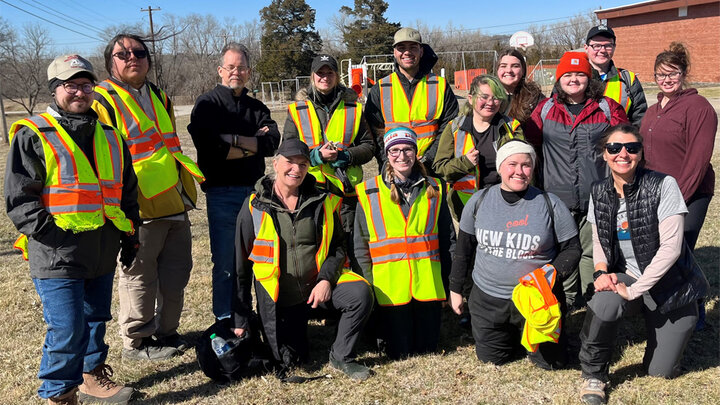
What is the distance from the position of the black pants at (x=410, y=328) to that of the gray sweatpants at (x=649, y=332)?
3.53 ft

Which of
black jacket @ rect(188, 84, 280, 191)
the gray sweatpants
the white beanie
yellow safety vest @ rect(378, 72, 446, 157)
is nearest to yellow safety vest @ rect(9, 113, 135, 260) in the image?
black jacket @ rect(188, 84, 280, 191)

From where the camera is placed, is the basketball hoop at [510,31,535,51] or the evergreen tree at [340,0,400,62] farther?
the evergreen tree at [340,0,400,62]

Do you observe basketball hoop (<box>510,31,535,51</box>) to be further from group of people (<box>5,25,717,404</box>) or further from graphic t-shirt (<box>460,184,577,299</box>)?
graphic t-shirt (<box>460,184,577,299</box>)

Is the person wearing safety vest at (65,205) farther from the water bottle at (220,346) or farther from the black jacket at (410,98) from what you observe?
the black jacket at (410,98)

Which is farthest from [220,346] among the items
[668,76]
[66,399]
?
[668,76]

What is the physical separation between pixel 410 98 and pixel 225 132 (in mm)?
1571

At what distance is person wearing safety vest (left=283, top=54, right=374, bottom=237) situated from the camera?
4.54 m

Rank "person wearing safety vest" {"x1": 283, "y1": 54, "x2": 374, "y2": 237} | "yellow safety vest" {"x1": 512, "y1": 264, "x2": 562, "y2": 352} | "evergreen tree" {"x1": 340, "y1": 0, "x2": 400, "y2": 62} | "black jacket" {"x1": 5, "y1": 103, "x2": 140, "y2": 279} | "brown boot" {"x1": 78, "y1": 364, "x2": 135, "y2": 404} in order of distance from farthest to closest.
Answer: "evergreen tree" {"x1": 340, "y1": 0, "x2": 400, "y2": 62} < "person wearing safety vest" {"x1": 283, "y1": 54, "x2": 374, "y2": 237} < "brown boot" {"x1": 78, "y1": 364, "x2": 135, "y2": 404} < "yellow safety vest" {"x1": 512, "y1": 264, "x2": 562, "y2": 352} < "black jacket" {"x1": 5, "y1": 103, "x2": 140, "y2": 279}

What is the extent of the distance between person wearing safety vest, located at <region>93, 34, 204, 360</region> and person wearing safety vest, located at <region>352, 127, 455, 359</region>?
4.28 feet

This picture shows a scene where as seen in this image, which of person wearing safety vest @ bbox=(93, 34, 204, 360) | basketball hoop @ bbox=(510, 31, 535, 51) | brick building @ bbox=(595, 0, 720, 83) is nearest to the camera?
person wearing safety vest @ bbox=(93, 34, 204, 360)

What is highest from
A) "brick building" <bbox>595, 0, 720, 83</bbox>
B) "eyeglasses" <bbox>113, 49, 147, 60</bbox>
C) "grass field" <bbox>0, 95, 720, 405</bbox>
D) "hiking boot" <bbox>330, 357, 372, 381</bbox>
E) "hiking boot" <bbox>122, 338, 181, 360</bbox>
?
"brick building" <bbox>595, 0, 720, 83</bbox>

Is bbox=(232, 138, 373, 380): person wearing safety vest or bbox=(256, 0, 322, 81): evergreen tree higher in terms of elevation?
bbox=(256, 0, 322, 81): evergreen tree

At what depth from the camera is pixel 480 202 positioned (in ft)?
13.3

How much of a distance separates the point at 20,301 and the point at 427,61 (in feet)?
15.4
